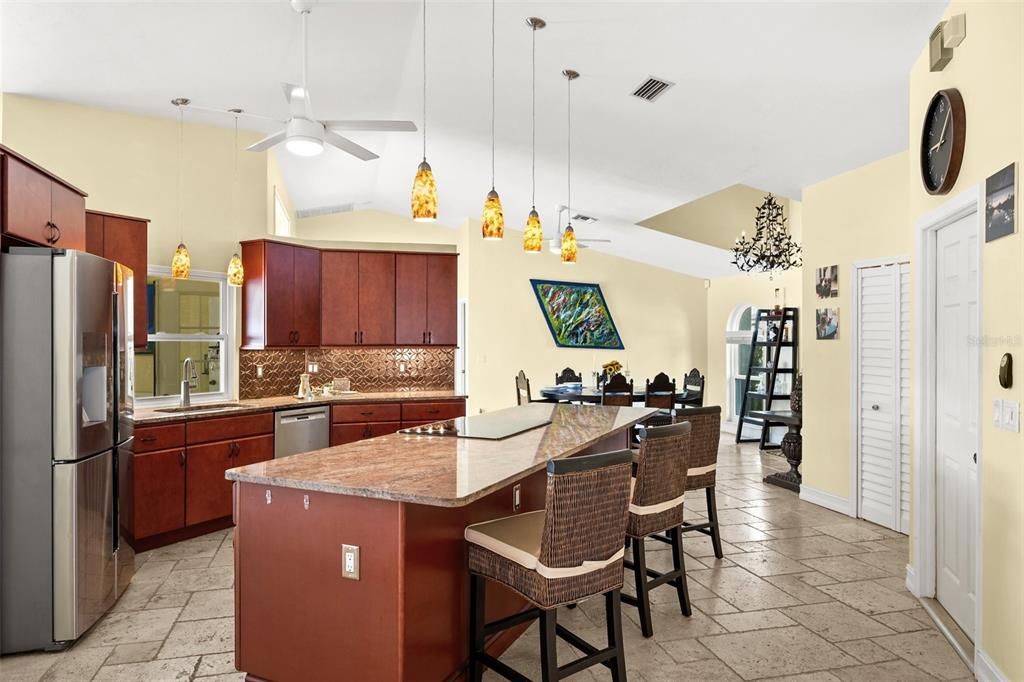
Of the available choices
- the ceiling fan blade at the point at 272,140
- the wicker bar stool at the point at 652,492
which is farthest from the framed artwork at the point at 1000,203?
the ceiling fan blade at the point at 272,140

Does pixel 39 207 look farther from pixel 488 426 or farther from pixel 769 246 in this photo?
pixel 769 246

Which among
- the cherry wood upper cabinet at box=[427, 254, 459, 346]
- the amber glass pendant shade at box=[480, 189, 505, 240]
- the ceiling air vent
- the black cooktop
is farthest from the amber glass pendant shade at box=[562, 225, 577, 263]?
the cherry wood upper cabinet at box=[427, 254, 459, 346]

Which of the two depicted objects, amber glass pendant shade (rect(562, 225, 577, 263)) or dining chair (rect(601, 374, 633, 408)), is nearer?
amber glass pendant shade (rect(562, 225, 577, 263))

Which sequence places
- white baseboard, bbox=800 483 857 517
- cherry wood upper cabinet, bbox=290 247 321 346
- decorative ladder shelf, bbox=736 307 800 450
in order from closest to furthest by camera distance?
white baseboard, bbox=800 483 857 517, cherry wood upper cabinet, bbox=290 247 321 346, decorative ladder shelf, bbox=736 307 800 450

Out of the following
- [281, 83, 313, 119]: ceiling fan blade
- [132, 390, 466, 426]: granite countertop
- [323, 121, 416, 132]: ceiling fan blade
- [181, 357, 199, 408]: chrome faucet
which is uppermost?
[281, 83, 313, 119]: ceiling fan blade

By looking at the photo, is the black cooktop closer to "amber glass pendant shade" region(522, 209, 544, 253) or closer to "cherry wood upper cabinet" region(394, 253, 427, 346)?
"amber glass pendant shade" region(522, 209, 544, 253)

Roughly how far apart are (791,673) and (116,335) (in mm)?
3719

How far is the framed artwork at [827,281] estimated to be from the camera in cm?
551

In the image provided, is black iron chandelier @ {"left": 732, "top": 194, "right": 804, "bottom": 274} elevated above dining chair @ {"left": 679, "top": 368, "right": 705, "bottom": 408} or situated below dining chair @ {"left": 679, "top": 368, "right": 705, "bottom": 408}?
above

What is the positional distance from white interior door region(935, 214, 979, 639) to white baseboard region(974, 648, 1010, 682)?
0.32m

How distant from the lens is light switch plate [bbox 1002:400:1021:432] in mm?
2463

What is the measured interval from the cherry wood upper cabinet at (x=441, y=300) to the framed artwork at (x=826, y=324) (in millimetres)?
3478

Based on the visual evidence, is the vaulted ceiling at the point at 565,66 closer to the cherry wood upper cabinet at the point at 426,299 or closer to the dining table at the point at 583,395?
the cherry wood upper cabinet at the point at 426,299

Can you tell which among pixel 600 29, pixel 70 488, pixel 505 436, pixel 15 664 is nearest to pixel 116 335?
pixel 70 488
